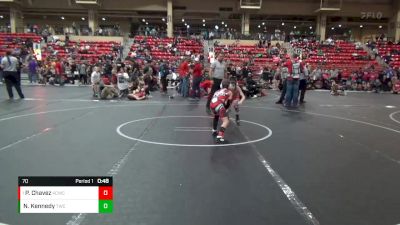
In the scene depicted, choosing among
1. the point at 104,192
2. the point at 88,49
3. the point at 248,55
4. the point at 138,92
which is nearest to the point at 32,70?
the point at 88,49

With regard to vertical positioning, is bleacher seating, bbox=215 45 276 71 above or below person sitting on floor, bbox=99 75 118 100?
above

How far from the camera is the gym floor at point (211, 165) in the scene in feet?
12.5

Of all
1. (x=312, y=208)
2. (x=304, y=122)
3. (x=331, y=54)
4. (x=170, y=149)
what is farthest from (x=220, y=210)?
(x=331, y=54)

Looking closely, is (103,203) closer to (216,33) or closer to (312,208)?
(312,208)

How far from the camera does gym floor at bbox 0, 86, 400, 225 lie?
3824mm

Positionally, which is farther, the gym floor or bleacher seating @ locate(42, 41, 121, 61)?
bleacher seating @ locate(42, 41, 121, 61)

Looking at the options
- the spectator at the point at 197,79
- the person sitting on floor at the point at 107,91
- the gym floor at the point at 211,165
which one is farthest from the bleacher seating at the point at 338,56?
the gym floor at the point at 211,165

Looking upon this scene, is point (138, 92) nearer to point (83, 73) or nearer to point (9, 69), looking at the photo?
point (9, 69)

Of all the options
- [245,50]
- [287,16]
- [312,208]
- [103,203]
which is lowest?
[312,208]

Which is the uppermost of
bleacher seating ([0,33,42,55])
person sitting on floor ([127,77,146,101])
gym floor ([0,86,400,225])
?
bleacher seating ([0,33,42,55])

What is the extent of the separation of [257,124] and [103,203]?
6397mm

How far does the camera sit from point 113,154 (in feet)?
19.7

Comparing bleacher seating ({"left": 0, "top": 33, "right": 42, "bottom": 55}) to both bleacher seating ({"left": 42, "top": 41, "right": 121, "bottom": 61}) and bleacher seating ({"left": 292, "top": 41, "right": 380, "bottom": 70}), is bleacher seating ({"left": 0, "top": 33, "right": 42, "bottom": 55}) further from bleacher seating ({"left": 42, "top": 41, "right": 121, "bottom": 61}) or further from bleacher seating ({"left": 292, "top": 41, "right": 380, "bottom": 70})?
bleacher seating ({"left": 292, "top": 41, "right": 380, "bottom": 70})
